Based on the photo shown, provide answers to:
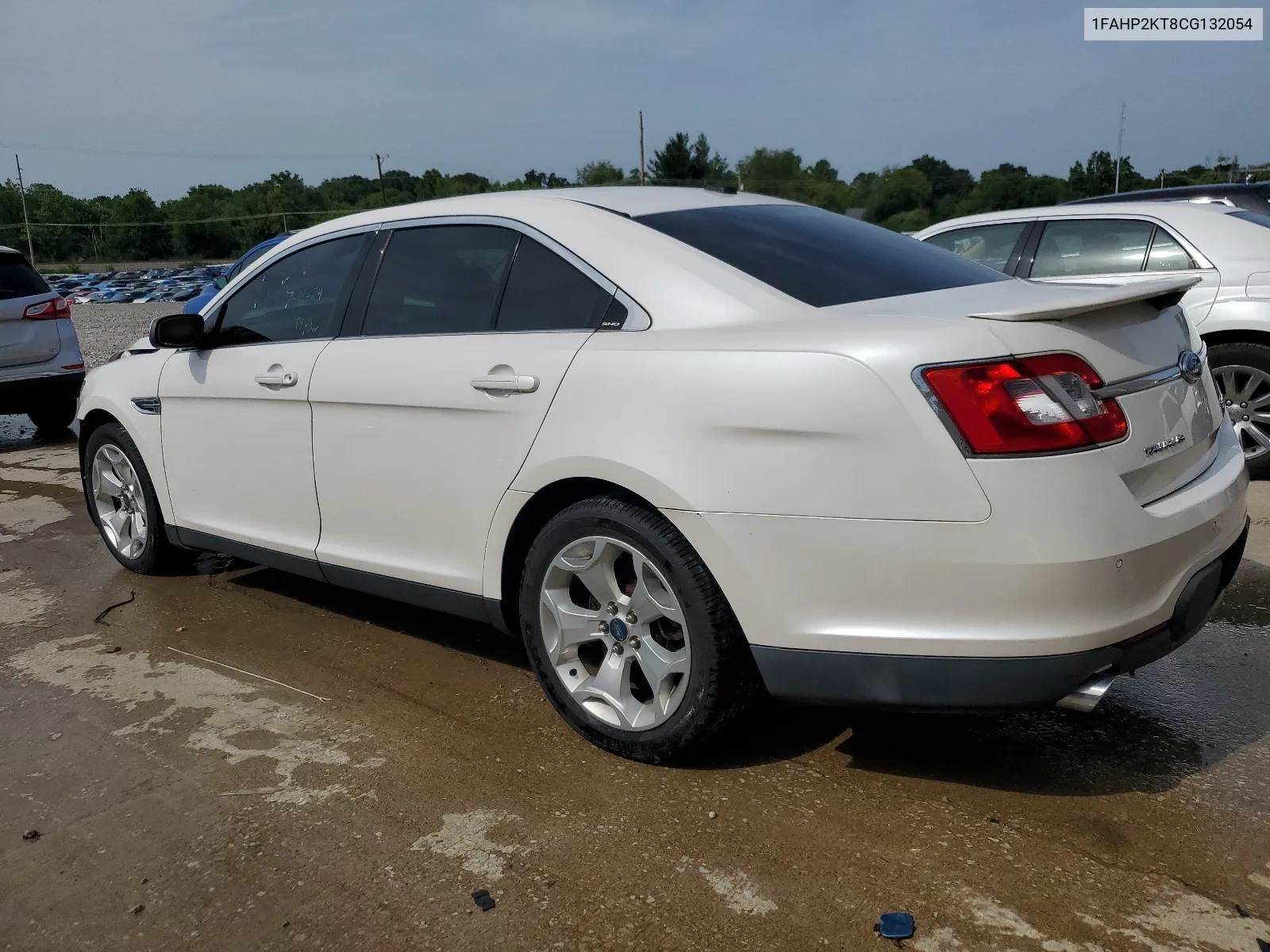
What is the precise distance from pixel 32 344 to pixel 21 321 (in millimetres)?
214

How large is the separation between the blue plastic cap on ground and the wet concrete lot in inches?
1.3

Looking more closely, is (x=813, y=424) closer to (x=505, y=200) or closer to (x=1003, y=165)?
(x=505, y=200)

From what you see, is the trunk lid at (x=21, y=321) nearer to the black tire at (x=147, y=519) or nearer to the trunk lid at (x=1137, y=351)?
the black tire at (x=147, y=519)

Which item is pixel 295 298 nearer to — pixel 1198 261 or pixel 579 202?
pixel 579 202

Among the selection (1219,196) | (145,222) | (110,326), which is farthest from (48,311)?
(145,222)

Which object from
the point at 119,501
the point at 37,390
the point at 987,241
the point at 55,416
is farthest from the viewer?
the point at 55,416

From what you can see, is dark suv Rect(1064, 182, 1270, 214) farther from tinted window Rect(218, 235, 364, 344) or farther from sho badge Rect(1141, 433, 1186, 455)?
tinted window Rect(218, 235, 364, 344)

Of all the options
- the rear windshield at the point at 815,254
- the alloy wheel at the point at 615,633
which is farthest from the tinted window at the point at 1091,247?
the alloy wheel at the point at 615,633

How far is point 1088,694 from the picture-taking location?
261cm

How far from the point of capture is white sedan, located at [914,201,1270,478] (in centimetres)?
621

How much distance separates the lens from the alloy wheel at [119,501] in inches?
206

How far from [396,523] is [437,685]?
1.99ft

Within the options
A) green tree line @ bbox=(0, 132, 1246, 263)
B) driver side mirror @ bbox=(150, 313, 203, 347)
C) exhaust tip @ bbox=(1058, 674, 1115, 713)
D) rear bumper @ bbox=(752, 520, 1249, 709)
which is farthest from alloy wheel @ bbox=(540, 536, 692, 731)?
green tree line @ bbox=(0, 132, 1246, 263)

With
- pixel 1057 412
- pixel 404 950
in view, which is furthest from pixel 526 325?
pixel 404 950
